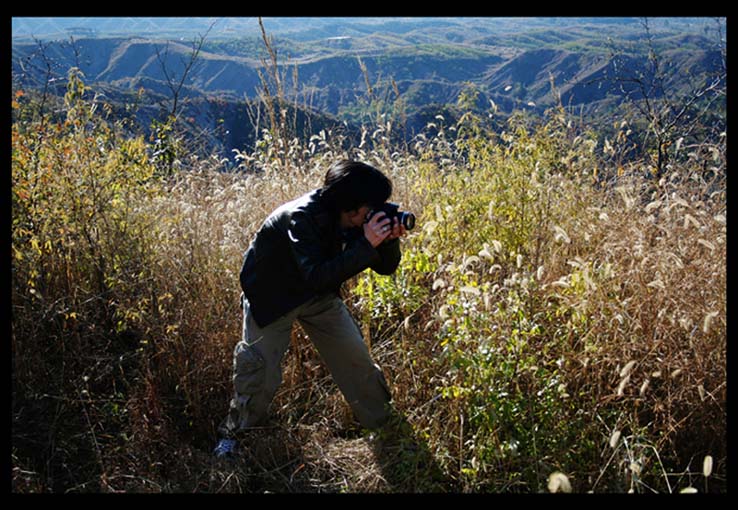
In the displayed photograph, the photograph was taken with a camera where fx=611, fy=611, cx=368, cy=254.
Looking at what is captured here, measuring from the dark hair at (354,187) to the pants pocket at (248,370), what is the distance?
83 cm

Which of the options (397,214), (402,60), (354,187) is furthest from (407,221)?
(402,60)

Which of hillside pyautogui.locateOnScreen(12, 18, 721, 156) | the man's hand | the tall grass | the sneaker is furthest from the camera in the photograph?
hillside pyautogui.locateOnScreen(12, 18, 721, 156)

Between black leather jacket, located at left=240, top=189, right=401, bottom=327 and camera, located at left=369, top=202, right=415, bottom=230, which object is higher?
camera, located at left=369, top=202, right=415, bottom=230

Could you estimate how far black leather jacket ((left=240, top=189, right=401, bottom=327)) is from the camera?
283 centimetres

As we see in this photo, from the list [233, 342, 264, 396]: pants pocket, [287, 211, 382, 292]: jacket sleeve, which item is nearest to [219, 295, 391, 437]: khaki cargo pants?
[233, 342, 264, 396]: pants pocket

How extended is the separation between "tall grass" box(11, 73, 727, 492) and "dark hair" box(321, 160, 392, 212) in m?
0.52

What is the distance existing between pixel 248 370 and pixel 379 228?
0.96m

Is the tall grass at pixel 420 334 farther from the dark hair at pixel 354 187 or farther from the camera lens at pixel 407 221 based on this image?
the dark hair at pixel 354 187

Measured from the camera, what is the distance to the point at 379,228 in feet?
9.14

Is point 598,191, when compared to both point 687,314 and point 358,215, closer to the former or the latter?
point 687,314

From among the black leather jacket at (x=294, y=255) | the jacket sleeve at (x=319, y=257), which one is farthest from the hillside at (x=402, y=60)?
the jacket sleeve at (x=319, y=257)

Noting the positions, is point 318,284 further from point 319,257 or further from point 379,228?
point 379,228

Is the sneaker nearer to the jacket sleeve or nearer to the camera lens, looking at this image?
the jacket sleeve

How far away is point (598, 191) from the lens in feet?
14.4
